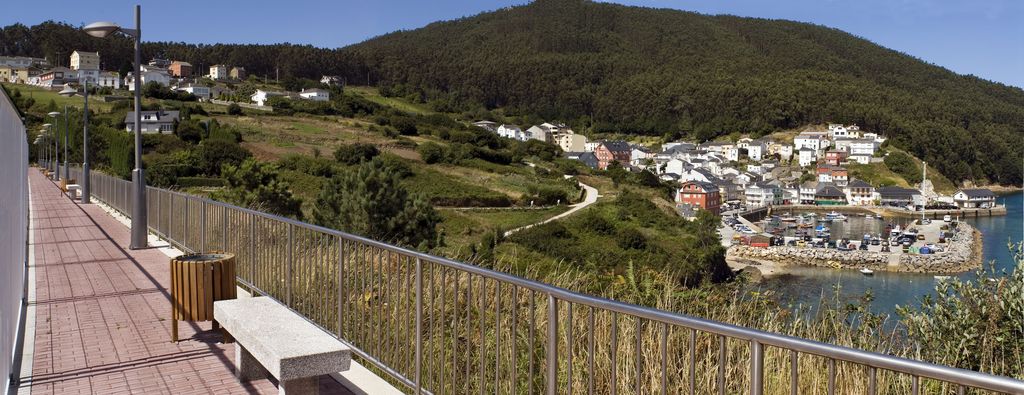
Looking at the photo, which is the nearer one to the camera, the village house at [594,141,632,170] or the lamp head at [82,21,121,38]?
the lamp head at [82,21,121,38]

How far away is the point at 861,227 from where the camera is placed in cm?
9088

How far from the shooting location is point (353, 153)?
62.2 meters

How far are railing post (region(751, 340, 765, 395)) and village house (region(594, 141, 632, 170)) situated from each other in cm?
12384

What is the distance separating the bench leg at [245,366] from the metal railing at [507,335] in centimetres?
64

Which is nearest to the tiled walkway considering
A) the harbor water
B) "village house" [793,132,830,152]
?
the harbor water

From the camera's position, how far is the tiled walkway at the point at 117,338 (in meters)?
4.88

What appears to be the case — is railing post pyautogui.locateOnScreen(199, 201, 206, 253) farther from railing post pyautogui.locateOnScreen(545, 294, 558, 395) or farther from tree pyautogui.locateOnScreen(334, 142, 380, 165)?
tree pyautogui.locateOnScreen(334, 142, 380, 165)

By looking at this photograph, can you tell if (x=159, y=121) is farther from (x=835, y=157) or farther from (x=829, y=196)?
(x=835, y=157)

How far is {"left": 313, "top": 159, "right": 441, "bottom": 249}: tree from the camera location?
79.0 feet

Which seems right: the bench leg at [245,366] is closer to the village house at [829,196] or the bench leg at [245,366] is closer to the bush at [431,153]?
the bush at [431,153]

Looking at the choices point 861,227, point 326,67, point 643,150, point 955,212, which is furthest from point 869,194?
point 326,67

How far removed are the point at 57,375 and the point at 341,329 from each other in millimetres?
1873

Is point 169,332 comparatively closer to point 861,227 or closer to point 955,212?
point 861,227

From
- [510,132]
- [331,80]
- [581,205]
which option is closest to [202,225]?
[581,205]
